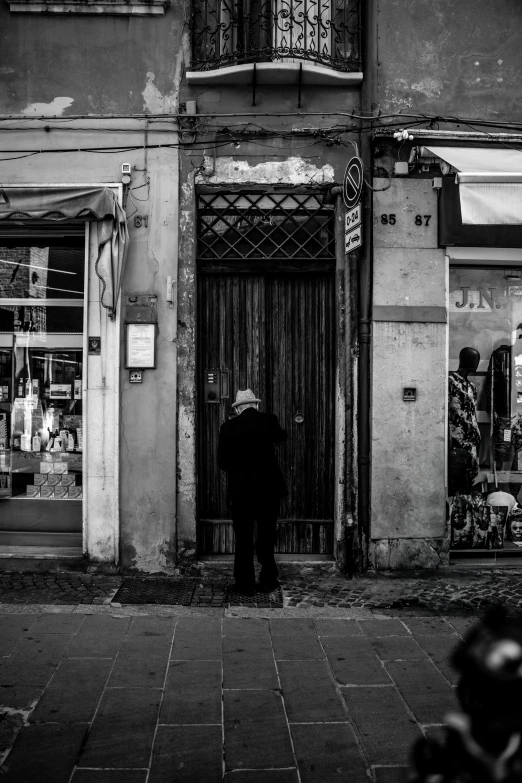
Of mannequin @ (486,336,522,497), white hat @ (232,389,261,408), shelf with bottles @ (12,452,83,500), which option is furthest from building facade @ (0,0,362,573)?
mannequin @ (486,336,522,497)

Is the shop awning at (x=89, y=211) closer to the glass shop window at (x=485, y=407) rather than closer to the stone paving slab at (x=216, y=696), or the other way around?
the stone paving slab at (x=216, y=696)

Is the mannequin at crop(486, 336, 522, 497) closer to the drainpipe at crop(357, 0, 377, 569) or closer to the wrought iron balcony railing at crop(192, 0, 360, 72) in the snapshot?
the drainpipe at crop(357, 0, 377, 569)

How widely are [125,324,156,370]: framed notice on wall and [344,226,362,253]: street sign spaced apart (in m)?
2.07

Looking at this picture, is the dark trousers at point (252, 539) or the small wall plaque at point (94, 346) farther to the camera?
the small wall plaque at point (94, 346)

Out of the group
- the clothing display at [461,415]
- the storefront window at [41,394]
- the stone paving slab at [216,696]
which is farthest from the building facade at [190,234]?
the stone paving slab at [216,696]

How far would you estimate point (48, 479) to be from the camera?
7730 millimetres

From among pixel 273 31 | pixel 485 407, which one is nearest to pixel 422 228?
pixel 485 407

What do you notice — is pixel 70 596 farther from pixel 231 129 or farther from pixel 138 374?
pixel 231 129

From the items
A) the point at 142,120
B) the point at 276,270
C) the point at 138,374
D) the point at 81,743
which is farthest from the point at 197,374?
the point at 81,743

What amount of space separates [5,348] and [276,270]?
307 centimetres

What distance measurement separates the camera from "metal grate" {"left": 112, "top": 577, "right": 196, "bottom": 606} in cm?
631

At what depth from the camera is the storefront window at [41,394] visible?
7.54 meters

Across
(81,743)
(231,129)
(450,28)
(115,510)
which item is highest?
(450,28)

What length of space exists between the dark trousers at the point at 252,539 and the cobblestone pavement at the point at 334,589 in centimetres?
22
